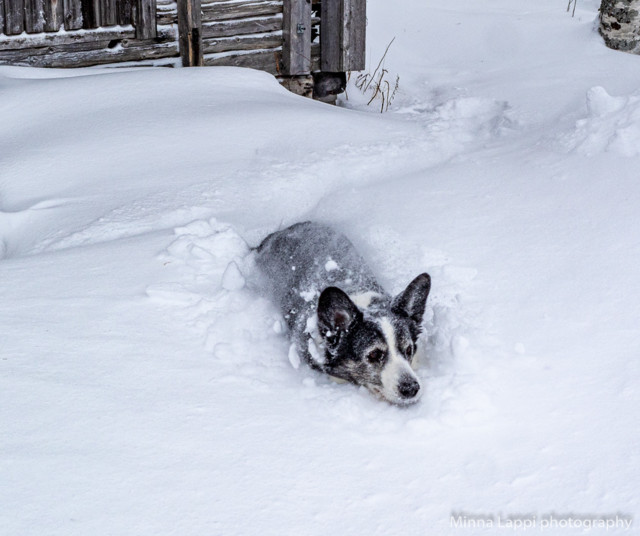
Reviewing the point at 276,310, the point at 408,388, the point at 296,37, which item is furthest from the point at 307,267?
the point at 296,37

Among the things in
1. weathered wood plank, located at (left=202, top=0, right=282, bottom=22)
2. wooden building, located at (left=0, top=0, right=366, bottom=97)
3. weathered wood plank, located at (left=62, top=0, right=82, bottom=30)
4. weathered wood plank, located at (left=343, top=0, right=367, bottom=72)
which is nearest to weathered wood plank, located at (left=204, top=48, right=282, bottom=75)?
wooden building, located at (left=0, top=0, right=366, bottom=97)

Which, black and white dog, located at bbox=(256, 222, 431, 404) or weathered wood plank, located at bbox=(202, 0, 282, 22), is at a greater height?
weathered wood plank, located at bbox=(202, 0, 282, 22)

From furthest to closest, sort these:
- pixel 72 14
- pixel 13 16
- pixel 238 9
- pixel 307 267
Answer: pixel 238 9 < pixel 72 14 < pixel 13 16 < pixel 307 267

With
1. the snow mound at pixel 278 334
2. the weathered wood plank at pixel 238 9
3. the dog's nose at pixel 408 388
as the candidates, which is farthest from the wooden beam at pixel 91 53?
the dog's nose at pixel 408 388

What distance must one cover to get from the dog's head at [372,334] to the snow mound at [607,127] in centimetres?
234

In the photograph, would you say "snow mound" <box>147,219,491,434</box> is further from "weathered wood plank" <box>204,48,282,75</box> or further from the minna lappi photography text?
"weathered wood plank" <box>204,48,282,75</box>

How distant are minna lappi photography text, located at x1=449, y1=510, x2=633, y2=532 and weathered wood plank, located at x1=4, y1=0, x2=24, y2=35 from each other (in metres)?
7.39

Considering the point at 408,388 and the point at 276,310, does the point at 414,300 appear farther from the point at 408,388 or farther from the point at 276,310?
the point at 276,310

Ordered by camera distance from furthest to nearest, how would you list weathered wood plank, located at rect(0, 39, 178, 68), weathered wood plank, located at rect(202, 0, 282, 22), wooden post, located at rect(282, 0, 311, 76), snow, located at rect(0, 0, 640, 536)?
wooden post, located at rect(282, 0, 311, 76) < weathered wood plank, located at rect(202, 0, 282, 22) < weathered wood plank, located at rect(0, 39, 178, 68) < snow, located at rect(0, 0, 640, 536)

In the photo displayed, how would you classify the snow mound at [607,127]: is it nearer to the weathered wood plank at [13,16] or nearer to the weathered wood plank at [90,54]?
the weathered wood plank at [90,54]

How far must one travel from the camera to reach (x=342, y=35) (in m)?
9.34

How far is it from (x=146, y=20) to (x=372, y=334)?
5944mm

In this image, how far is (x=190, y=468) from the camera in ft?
9.55

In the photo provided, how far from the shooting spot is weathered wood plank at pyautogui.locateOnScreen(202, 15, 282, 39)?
8.87 meters
